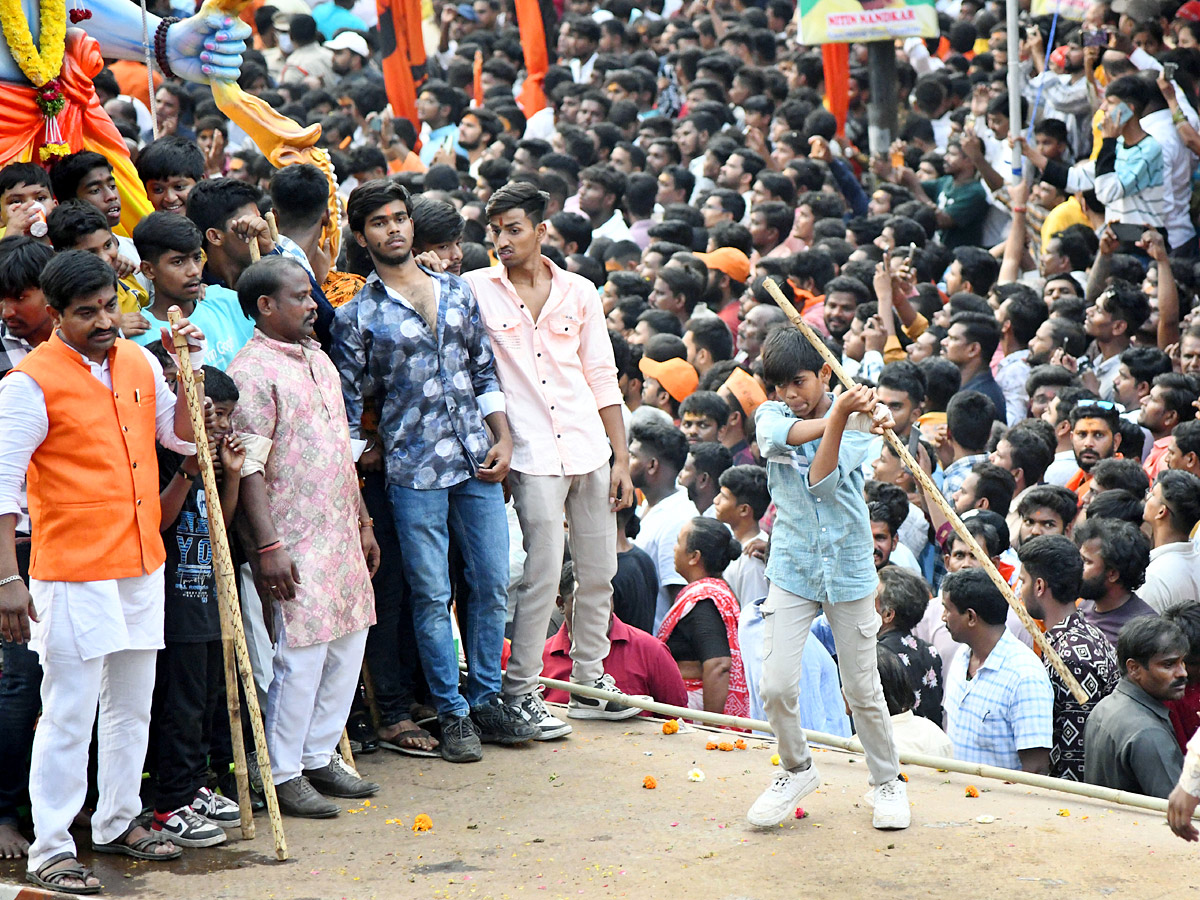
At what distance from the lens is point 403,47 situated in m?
15.7

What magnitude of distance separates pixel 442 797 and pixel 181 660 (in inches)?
40.7

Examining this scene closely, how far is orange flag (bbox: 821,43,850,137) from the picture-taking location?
13.8 meters

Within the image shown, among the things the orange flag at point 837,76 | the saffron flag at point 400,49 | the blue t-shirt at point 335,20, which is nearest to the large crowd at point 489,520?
the orange flag at point 837,76

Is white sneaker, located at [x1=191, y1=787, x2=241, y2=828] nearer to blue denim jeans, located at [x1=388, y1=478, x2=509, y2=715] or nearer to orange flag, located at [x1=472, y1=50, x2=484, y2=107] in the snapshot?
blue denim jeans, located at [x1=388, y1=478, x2=509, y2=715]

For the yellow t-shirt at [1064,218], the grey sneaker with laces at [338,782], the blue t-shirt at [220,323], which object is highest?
the blue t-shirt at [220,323]

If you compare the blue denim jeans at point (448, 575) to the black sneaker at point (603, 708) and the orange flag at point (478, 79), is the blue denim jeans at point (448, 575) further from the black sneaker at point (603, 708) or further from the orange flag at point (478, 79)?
the orange flag at point (478, 79)

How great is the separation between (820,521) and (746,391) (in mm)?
4031

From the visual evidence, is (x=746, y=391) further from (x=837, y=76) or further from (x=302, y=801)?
(x=837, y=76)

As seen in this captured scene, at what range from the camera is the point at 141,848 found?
15.8 feet

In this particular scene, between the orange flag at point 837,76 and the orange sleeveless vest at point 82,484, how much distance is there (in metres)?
10.3

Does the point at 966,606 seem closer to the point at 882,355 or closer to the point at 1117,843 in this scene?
the point at 1117,843

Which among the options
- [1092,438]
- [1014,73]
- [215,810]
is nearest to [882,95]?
[1014,73]

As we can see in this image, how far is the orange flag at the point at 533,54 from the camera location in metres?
16.5

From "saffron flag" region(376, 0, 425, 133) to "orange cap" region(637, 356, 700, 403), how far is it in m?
7.43
